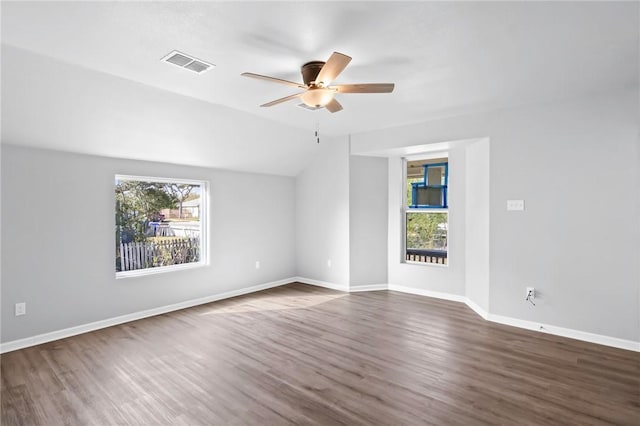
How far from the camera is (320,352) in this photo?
3.21 meters

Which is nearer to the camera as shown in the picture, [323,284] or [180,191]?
[180,191]

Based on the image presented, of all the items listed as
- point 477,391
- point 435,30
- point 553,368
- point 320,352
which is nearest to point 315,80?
point 435,30

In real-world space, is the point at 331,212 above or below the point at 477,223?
above

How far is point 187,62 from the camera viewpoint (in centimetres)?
Answer: 268

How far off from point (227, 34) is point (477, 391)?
322 centimetres

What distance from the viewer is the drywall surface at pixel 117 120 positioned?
2785 millimetres

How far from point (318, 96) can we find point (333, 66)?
45 centimetres

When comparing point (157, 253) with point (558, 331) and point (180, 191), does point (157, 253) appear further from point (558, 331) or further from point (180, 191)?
point (558, 331)


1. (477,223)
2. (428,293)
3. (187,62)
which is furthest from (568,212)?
(187,62)

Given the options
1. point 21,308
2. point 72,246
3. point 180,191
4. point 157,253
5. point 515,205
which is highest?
point 180,191

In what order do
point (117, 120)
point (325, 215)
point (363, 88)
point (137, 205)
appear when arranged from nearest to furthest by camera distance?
point (363, 88) → point (117, 120) → point (137, 205) → point (325, 215)

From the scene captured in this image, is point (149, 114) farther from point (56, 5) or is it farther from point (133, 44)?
point (56, 5)

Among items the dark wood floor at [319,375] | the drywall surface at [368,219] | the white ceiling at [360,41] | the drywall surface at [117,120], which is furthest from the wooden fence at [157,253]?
the drywall surface at [368,219]

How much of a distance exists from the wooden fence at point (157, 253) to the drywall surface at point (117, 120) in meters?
1.17
